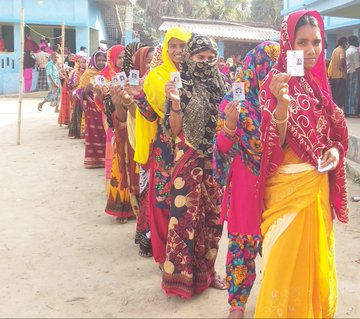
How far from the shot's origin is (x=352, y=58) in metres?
10.1

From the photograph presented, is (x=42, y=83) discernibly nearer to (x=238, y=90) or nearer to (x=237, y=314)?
(x=237, y=314)

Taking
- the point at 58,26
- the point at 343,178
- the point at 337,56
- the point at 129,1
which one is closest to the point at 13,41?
the point at 58,26

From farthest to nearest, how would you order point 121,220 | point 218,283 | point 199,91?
point 121,220, point 218,283, point 199,91

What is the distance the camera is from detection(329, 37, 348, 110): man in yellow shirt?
1011 cm

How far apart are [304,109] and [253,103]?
0.34 m

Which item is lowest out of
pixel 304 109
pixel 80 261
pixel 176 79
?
pixel 80 261

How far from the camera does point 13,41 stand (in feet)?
71.8

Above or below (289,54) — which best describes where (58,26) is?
above

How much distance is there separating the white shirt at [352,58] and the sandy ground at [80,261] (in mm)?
4921

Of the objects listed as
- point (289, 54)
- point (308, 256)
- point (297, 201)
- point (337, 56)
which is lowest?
point (308, 256)

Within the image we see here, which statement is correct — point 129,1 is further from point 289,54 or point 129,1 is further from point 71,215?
point 289,54

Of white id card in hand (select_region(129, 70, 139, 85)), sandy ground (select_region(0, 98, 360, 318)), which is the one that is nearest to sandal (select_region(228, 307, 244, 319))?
sandy ground (select_region(0, 98, 360, 318))

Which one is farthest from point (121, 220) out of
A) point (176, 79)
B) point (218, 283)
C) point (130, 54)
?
point (176, 79)

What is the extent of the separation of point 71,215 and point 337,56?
733cm
